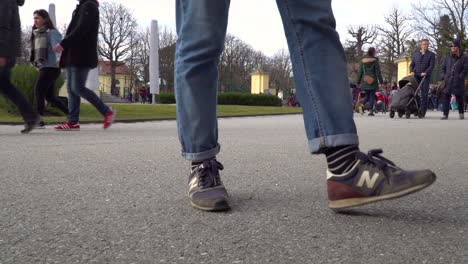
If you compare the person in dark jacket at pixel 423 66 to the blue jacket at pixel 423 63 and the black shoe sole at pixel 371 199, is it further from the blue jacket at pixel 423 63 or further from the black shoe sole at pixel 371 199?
the black shoe sole at pixel 371 199

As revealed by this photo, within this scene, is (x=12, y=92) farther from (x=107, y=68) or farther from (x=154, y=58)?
(x=107, y=68)

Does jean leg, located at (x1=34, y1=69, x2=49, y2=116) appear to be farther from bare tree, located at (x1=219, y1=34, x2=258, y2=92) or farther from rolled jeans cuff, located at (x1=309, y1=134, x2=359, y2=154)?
bare tree, located at (x1=219, y1=34, x2=258, y2=92)

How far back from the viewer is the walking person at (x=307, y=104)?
1.88m

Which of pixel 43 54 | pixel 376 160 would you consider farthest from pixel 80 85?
pixel 376 160

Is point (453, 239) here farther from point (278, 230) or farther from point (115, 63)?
point (115, 63)

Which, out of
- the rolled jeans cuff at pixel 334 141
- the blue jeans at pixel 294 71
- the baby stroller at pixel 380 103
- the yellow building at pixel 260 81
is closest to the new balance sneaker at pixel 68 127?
the blue jeans at pixel 294 71

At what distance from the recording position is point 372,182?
1.86 metres

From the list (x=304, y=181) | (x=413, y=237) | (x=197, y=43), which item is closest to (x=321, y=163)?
(x=304, y=181)

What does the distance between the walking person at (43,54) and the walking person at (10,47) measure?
1655mm

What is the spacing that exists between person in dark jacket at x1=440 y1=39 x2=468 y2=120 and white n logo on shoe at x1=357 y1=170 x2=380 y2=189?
1143 cm

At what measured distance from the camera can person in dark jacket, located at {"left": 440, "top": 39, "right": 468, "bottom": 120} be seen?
12.5 meters

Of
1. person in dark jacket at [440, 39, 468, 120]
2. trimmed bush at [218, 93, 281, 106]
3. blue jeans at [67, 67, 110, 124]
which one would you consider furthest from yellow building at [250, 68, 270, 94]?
blue jeans at [67, 67, 110, 124]

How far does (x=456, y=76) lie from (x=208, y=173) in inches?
474

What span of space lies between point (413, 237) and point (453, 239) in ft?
0.40
